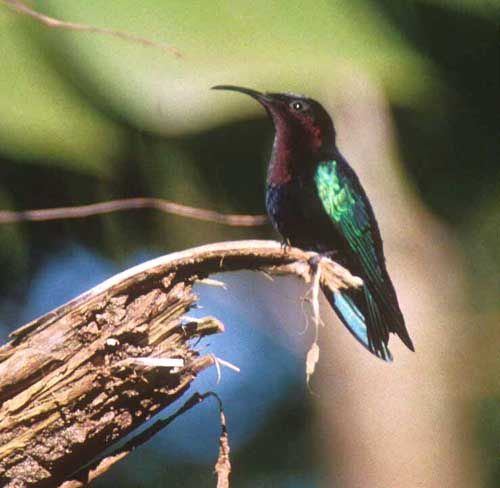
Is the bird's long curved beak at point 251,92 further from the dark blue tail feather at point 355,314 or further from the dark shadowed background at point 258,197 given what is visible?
the dark blue tail feather at point 355,314

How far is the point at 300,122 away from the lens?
1337mm

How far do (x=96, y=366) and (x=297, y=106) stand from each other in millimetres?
488

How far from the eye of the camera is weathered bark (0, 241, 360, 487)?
1.09 meters

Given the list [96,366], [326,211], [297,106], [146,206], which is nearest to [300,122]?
[297,106]

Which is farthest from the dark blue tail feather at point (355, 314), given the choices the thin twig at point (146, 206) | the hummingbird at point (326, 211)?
the thin twig at point (146, 206)

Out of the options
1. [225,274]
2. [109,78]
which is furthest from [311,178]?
[109,78]

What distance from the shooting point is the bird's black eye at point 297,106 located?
4.43 ft

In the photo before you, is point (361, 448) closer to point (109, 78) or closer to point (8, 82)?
point (109, 78)

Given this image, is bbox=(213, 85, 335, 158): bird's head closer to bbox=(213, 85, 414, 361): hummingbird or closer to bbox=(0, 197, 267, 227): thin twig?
bbox=(213, 85, 414, 361): hummingbird

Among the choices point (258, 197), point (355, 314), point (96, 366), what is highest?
point (258, 197)

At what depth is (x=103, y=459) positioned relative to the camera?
1.13m

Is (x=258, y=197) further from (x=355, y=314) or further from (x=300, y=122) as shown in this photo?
(x=355, y=314)

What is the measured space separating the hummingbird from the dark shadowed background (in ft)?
0.09

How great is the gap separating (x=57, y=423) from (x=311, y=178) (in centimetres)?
50
